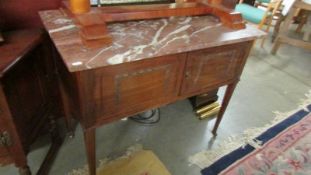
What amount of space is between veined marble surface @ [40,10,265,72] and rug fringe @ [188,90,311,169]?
2.55ft

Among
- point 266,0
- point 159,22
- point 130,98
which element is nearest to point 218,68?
point 159,22

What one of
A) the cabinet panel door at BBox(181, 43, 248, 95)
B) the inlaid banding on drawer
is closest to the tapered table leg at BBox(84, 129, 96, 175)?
the inlaid banding on drawer

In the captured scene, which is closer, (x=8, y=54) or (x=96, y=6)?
(x=8, y=54)

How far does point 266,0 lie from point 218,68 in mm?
2521

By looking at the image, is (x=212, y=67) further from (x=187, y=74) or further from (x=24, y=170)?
(x=24, y=170)

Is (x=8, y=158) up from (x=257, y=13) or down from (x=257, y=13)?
down

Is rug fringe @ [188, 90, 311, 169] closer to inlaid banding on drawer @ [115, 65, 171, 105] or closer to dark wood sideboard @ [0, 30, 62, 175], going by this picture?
inlaid banding on drawer @ [115, 65, 171, 105]

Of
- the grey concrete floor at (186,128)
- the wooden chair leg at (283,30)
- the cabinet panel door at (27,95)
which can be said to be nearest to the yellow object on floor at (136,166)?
the grey concrete floor at (186,128)

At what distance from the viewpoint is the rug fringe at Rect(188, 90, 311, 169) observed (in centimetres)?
142

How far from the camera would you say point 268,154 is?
4.98 feet

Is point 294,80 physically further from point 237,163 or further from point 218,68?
point 218,68

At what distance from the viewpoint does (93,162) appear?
1043 millimetres

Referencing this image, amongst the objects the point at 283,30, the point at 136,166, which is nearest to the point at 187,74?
the point at 136,166

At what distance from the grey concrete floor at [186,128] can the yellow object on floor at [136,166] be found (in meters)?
0.05
